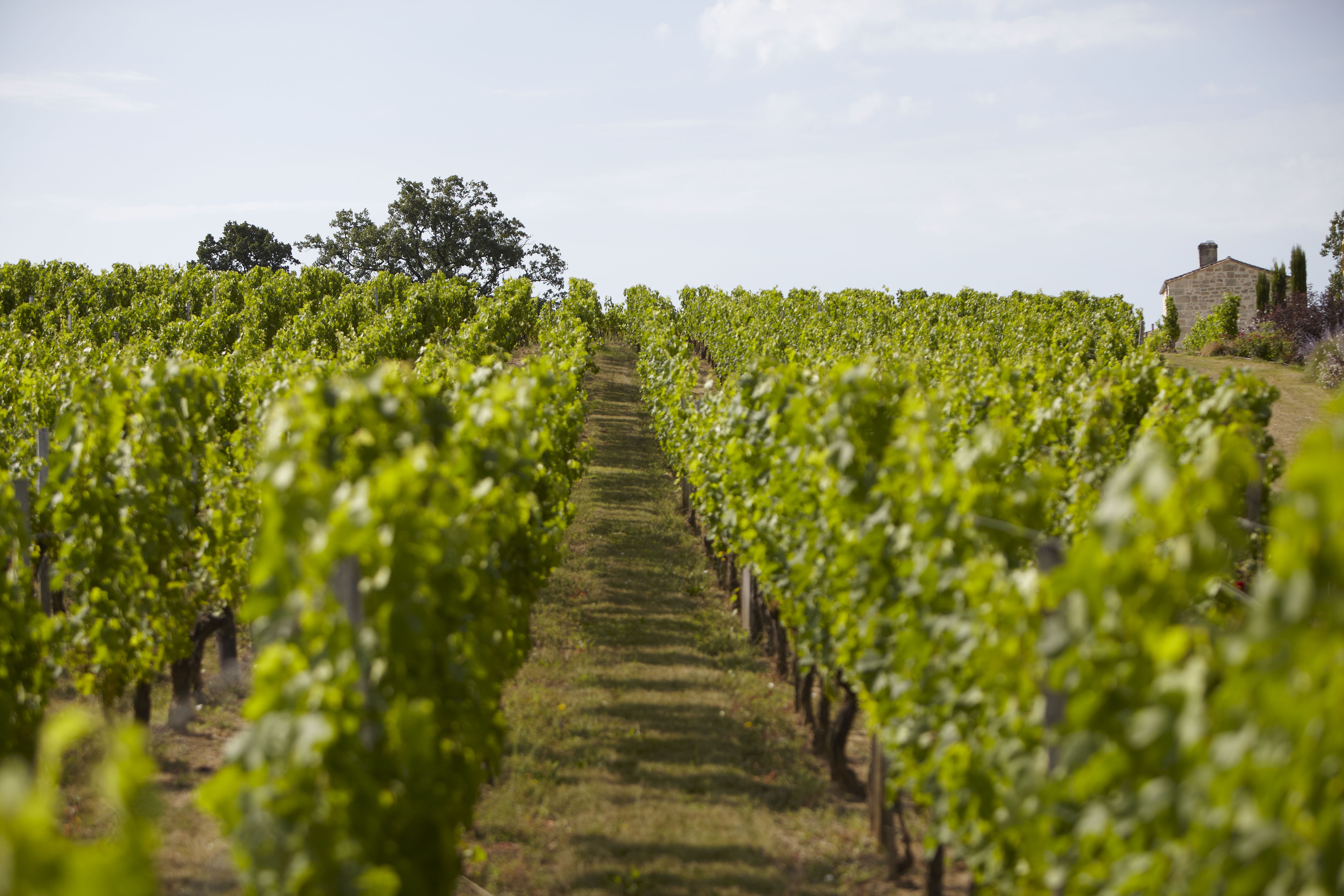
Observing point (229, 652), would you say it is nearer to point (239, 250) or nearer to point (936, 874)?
point (936, 874)

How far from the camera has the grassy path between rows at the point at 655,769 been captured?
561 cm

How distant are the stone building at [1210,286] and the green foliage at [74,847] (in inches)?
1873

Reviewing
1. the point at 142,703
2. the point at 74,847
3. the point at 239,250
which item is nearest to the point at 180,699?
the point at 142,703

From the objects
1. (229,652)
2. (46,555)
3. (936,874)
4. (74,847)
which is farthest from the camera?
(46,555)

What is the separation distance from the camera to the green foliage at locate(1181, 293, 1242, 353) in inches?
1483

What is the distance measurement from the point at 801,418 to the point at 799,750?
2.73 metres

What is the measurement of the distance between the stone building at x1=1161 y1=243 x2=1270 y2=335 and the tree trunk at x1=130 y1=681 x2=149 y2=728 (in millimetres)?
45399

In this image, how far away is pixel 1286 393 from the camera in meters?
22.8

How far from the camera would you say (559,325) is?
77.6 feet

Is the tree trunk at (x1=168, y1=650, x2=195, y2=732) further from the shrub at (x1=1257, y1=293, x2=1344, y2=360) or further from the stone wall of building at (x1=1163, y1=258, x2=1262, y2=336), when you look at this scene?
the stone wall of building at (x1=1163, y1=258, x2=1262, y2=336)

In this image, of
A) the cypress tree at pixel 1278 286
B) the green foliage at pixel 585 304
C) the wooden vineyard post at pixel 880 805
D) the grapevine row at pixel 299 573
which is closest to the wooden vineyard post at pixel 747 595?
the grapevine row at pixel 299 573

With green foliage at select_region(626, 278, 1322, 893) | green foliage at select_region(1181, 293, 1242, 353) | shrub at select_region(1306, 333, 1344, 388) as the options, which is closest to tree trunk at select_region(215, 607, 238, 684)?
green foliage at select_region(626, 278, 1322, 893)

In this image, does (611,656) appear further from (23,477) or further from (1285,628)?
(1285,628)

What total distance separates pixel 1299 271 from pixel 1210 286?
9.29 metres
